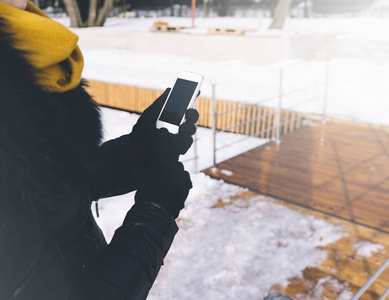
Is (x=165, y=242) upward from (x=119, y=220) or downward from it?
upward

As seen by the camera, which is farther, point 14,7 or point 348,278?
point 348,278

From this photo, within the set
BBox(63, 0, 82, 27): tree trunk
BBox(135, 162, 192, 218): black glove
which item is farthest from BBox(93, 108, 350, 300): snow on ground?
BBox(63, 0, 82, 27): tree trunk

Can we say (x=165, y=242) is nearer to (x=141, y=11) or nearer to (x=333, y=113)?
(x=333, y=113)

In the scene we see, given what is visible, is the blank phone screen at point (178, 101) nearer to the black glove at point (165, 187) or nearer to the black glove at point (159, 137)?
the black glove at point (159, 137)

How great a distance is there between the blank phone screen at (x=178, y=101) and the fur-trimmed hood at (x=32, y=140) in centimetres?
46

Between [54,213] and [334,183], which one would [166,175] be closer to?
[54,213]

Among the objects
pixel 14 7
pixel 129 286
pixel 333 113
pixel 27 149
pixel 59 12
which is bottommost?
pixel 333 113

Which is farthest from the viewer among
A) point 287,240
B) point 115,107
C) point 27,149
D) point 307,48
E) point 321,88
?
point 307,48

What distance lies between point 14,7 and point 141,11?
32423 millimetres

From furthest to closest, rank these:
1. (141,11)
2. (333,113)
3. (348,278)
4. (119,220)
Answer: (141,11)
(333,113)
(119,220)
(348,278)

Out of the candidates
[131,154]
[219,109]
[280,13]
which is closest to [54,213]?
[131,154]

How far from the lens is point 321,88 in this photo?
9797mm

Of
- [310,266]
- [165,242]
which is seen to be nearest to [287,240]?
[310,266]

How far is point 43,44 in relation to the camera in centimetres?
88
